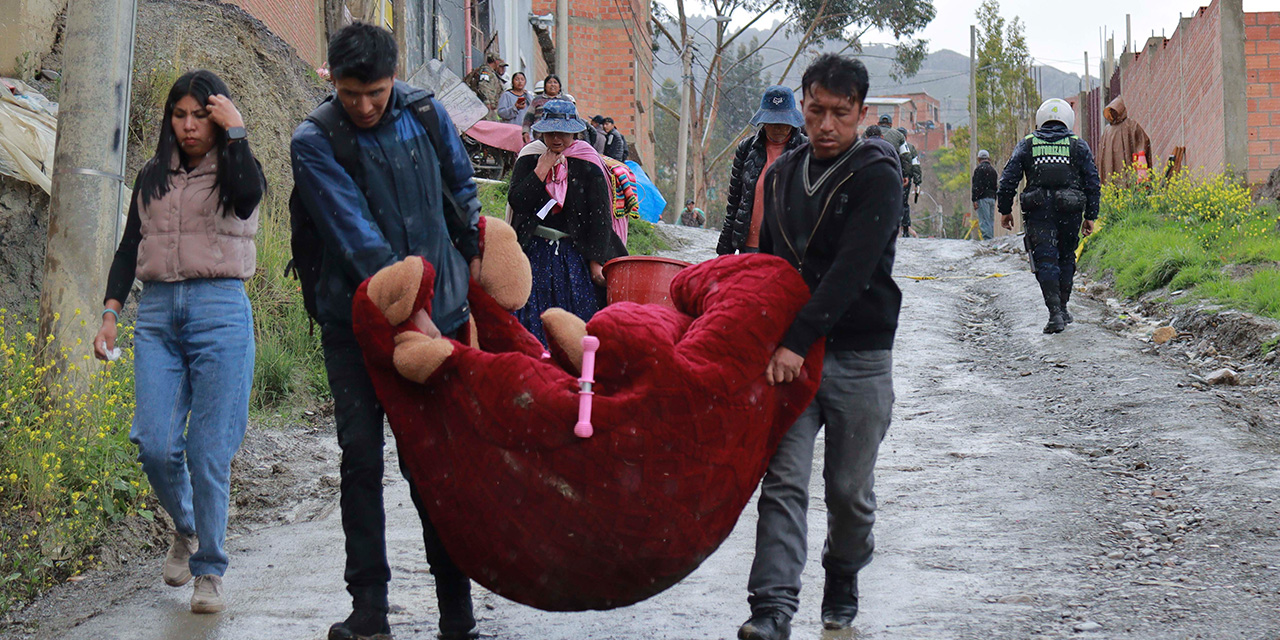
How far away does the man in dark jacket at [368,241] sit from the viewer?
3.51 metres

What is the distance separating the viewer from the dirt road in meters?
3.95

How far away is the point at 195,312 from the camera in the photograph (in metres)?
4.16

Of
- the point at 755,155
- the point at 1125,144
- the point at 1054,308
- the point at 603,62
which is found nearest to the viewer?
the point at 755,155

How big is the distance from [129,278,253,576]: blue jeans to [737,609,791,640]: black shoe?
192cm

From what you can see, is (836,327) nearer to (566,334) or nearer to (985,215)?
(566,334)

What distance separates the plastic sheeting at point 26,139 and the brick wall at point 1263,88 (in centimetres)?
1374

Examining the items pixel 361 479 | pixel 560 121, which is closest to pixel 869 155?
pixel 361 479

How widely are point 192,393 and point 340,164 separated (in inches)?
45.8

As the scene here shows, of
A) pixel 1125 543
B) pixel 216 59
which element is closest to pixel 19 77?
pixel 216 59

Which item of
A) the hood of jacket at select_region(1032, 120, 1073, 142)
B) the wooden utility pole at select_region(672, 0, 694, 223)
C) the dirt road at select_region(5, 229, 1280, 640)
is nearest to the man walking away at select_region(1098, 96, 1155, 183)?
the hood of jacket at select_region(1032, 120, 1073, 142)

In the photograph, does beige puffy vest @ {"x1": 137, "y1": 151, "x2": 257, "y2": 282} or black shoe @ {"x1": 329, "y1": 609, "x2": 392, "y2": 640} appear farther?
beige puffy vest @ {"x1": 137, "y1": 151, "x2": 257, "y2": 282}

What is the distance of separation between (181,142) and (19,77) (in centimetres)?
513

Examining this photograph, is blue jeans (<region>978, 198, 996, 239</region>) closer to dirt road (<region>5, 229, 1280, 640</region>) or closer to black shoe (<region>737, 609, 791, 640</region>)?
dirt road (<region>5, 229, 1280, 640</region>)

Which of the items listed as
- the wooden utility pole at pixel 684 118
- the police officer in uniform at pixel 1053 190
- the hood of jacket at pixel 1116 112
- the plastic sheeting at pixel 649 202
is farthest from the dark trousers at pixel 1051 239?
the wooden utility pole at pixel 684 118
